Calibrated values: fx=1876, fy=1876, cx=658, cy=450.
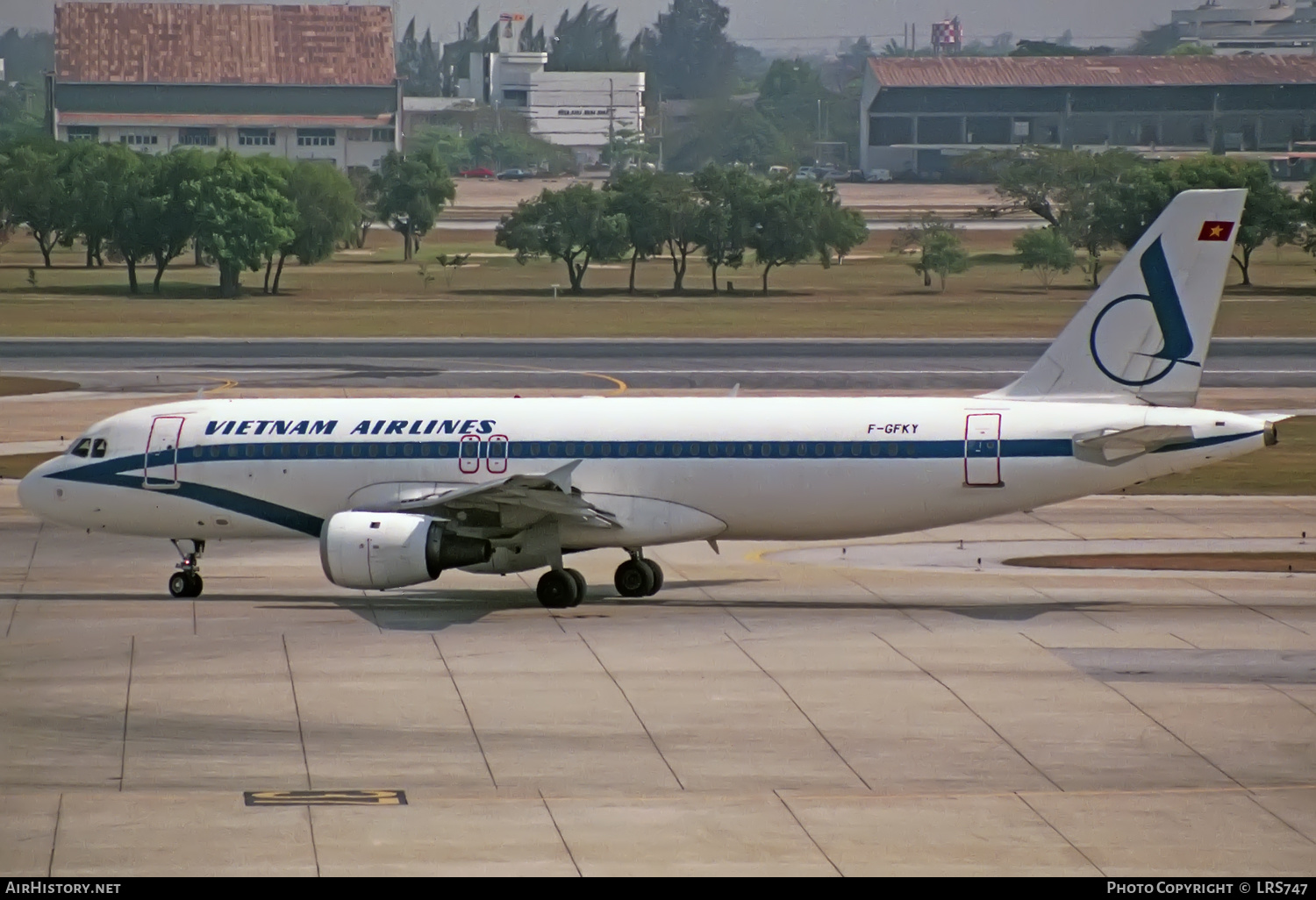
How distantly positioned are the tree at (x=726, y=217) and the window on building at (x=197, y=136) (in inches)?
2633

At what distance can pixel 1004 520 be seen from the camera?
47781 millimetres

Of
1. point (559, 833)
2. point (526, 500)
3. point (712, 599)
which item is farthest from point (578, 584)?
point (559, 833)

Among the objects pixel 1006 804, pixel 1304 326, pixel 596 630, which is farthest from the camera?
pixel 1304 326

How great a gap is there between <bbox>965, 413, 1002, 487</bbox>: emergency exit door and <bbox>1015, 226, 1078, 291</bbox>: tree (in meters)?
103

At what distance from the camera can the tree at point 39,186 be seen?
437 feet

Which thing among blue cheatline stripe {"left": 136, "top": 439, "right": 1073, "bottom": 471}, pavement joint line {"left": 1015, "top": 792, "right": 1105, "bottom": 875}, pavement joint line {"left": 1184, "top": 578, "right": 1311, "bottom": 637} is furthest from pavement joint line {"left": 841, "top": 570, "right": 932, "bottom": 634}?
pavement joint line {"left": 1015, "top": 792, "right": 1105, "bottom": 875}

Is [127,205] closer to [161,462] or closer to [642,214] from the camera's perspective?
[642,214]

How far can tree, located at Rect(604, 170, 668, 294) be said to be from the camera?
136125 mm

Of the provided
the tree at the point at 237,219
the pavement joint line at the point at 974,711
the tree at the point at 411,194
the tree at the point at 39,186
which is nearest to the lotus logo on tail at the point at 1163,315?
the pavement joint line at the point at 974,711

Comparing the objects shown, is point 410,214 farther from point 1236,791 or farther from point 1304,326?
point 1236,791

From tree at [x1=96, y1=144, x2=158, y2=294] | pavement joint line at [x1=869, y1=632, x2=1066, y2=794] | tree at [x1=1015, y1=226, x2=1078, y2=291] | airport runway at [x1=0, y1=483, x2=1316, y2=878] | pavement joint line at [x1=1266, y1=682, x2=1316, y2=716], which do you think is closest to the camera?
airport runway at [x1=0, y1=483, x2=1316, y2=878]

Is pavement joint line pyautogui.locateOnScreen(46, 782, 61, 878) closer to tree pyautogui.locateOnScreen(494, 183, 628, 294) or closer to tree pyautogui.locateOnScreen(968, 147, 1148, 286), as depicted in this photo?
tree pyautogui.locateOnScreen(494, 183, 628, 294)
